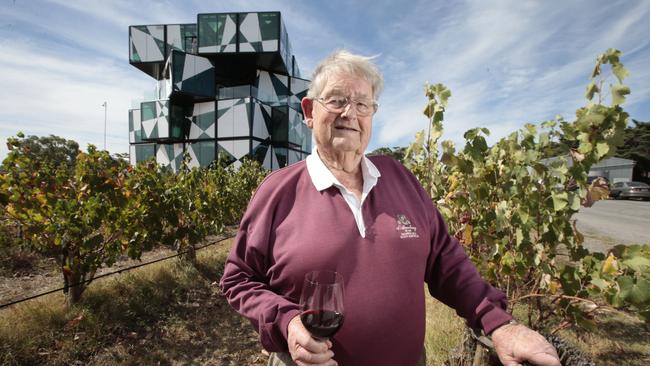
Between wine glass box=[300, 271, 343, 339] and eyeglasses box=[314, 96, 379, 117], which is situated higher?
eyeglasses box=[314, 96, 379, 117]

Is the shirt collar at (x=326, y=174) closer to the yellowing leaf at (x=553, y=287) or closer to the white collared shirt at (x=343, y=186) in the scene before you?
the white collared shirt at (x=343, y=186)

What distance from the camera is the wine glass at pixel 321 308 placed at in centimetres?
119

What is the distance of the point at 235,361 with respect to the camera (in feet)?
10.8

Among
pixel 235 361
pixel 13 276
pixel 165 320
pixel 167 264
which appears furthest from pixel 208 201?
pixel 235 361

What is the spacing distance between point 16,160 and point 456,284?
15.6ft

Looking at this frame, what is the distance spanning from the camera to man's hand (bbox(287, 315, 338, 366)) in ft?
3.90

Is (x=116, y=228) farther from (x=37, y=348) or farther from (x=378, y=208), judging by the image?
(x=378, y=208)

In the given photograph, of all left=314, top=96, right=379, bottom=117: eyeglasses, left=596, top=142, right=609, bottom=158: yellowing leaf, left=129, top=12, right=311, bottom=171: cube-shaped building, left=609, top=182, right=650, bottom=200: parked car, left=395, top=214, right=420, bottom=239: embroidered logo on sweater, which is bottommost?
left=609, top=182, right=650, bottom=200: parked car

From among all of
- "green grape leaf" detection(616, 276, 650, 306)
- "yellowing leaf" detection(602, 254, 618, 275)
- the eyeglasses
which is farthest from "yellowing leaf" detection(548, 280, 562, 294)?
the eyeglasses

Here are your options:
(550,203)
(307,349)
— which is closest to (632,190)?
(550,203)

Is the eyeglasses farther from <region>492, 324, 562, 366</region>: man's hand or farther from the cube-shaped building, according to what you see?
the cube-shaped building

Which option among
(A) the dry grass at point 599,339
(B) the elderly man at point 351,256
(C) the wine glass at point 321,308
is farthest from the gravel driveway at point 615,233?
(C) the wine glass at point 321,308

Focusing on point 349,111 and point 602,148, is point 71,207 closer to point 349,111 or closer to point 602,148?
point 349,111

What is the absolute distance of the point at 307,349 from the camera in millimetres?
1201
